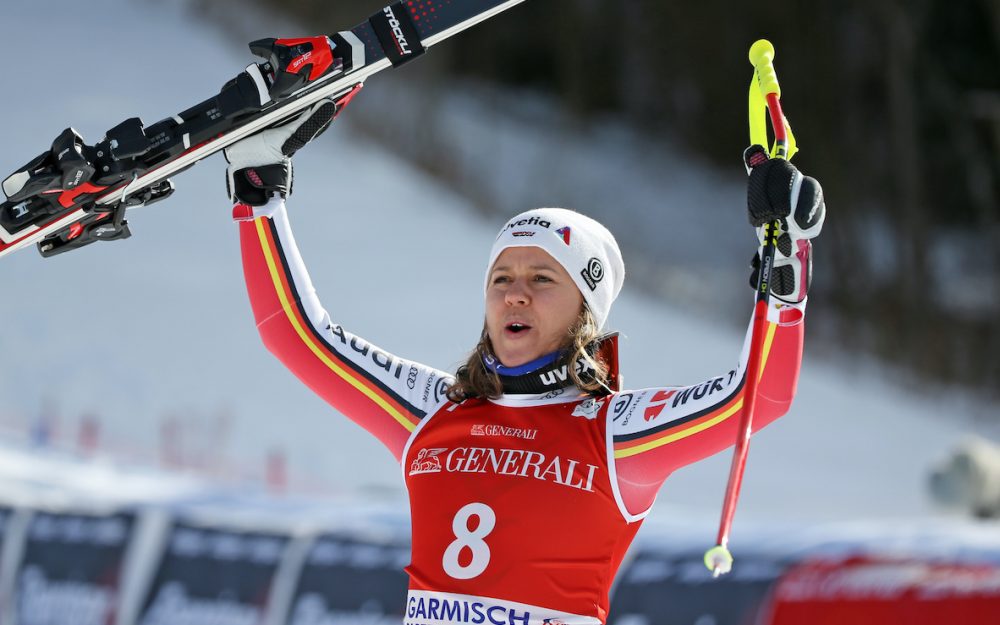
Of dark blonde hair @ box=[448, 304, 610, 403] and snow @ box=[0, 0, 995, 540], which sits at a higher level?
snow @ box=[0, 0, 995, 540]

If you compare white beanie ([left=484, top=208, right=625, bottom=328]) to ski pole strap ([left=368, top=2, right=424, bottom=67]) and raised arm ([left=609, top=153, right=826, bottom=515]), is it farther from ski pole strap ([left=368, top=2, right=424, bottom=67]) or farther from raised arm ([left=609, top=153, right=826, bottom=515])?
ski pole strap ([left=368, top=2, right=424, bottom=67])

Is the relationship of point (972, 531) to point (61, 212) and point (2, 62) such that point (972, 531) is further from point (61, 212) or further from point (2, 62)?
point (2, 62)

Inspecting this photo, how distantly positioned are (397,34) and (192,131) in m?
0.49

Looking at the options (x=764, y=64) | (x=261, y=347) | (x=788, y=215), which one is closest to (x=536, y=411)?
(x=788, y=215)

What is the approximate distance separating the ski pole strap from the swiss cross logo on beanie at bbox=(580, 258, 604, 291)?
65cm

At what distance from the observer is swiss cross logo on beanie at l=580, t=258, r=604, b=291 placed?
2600 millimetres

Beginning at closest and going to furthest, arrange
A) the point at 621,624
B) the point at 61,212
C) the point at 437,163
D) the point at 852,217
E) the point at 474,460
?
the point at 474,460, the point at 61,212, the point at 621,624, the point at 437,163, the point at 852,217

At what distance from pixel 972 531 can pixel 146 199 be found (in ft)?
7.69

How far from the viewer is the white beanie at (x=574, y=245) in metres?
2.59

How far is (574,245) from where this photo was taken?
2.60 meters

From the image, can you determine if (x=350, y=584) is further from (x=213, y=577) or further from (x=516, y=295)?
(x=516, y=295)

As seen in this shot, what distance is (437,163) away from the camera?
16625 millimetres

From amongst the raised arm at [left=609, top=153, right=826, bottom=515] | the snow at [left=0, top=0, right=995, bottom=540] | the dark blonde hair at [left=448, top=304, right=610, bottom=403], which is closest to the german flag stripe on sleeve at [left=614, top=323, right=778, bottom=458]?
the raised arm at [left=609, top=153, right=826, bottom=515]

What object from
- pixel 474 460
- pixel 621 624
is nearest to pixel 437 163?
pixel 621 624
